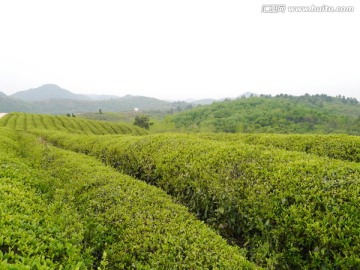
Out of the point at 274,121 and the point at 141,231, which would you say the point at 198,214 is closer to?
the point at 141,231

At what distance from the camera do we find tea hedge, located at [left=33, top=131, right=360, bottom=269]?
17.7ft

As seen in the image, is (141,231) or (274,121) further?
(274,121)

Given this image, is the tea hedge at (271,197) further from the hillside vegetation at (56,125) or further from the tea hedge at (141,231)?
the hillside vegetation at (56,125)

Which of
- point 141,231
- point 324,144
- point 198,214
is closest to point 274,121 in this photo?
point 324,144

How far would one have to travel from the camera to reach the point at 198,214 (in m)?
7.48

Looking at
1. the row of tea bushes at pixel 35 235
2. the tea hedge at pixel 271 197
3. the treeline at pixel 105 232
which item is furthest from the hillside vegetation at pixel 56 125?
the row of tea bushes at pixel 35 235

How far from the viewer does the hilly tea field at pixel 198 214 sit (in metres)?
4.88

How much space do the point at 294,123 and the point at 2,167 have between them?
137412 millimetres

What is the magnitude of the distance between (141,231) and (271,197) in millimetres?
3590

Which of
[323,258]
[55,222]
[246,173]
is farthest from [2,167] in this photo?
[323,258]

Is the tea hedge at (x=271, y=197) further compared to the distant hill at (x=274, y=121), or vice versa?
the distant hill at (x=274, y=121)

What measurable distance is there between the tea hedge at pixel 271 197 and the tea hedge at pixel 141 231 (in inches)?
39.8

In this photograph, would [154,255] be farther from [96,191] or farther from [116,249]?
[96,191]

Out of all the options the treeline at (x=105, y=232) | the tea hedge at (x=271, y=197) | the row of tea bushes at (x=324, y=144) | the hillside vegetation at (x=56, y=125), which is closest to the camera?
the treeline at (x=105, y=232)
